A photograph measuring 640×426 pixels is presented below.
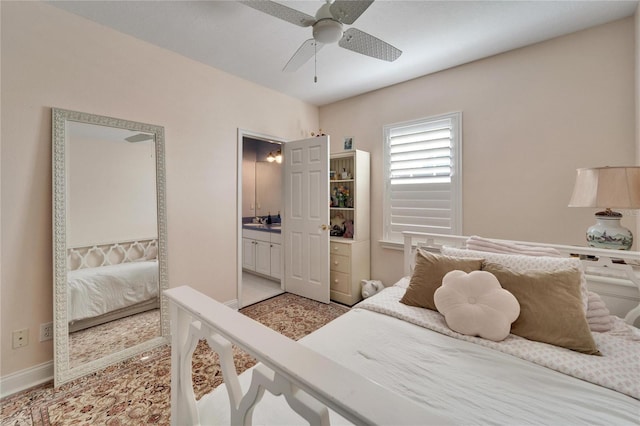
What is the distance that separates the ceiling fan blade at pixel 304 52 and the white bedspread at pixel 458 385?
1.79 meters

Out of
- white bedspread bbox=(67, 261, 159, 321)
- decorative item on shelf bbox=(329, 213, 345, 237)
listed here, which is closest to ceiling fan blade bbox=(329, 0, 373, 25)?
white bedspread bbox=(67, 261, 159, 321)

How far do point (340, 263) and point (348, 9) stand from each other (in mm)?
2564

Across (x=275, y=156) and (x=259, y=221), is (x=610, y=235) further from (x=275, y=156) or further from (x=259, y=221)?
(x=259, y=221)

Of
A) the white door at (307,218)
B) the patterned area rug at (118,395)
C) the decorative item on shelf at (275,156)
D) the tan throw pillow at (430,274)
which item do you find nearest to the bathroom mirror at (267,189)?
the decorative item on shelf at (275,156)

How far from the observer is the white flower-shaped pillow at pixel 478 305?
1296mm

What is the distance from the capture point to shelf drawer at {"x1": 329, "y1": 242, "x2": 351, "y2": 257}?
10.8ft

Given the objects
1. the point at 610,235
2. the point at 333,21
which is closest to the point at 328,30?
the point at 333,21

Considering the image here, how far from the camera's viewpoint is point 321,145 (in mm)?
3242

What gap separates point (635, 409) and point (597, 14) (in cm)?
265

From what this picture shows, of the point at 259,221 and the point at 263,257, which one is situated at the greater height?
the point at 259,221

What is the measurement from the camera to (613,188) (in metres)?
1.67

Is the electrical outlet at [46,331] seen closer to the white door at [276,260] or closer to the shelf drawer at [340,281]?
the white door at [276,260]

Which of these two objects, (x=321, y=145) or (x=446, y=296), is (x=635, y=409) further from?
(x=321, y=145)

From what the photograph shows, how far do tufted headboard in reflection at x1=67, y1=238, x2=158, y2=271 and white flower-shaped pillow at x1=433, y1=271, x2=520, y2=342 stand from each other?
237 centimetres
